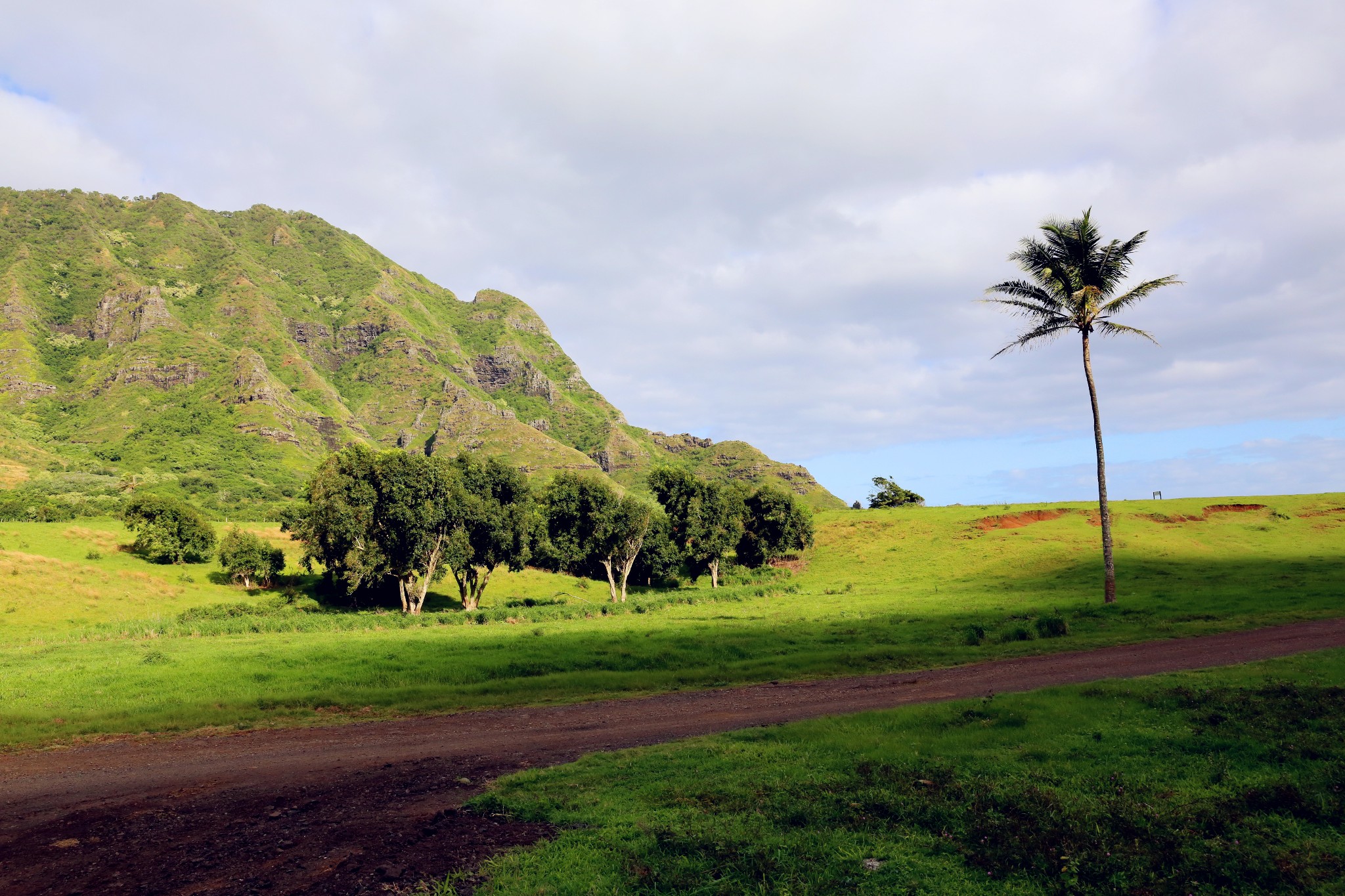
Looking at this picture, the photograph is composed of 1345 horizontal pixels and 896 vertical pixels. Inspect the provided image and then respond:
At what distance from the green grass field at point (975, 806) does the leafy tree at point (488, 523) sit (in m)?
46.5

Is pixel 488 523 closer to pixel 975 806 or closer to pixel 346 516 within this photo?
pixel 346 516

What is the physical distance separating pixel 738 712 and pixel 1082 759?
8.81m

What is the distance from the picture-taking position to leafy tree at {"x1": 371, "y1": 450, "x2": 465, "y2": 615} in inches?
2126

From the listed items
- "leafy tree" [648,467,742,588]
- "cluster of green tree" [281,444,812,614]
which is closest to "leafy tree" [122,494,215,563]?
"cluster of green tree" [281,444,812,614]

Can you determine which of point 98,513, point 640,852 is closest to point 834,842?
point 640,852

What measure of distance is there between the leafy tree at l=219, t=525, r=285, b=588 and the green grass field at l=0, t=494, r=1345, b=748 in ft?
6.85

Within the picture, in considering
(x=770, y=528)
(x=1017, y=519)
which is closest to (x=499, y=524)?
(x=770, y=528)


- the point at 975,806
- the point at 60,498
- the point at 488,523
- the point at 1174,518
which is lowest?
the point at 975,806

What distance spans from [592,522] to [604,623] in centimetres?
2970

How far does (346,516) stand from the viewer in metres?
53.6

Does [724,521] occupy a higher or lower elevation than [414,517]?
lower

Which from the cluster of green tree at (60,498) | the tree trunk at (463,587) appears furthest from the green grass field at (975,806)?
the cluster of green tree at (60,498)

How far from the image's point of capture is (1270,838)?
7.41 metres

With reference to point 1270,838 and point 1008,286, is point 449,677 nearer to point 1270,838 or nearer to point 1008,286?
point 1270,838
